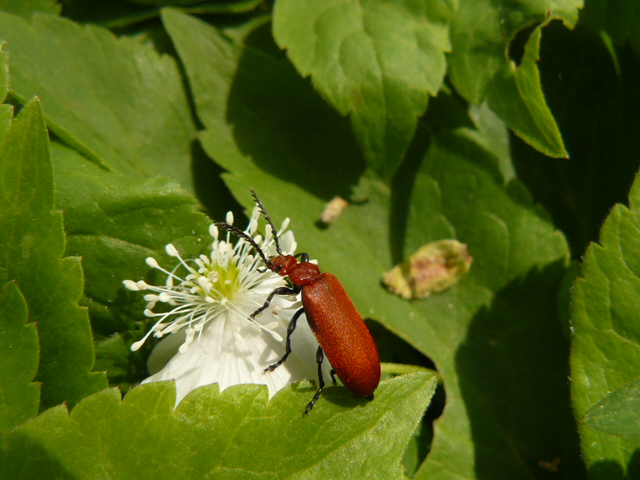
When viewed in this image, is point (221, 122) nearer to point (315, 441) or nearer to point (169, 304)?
point (169, 304)

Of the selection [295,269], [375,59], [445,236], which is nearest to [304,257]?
→ [295,269]

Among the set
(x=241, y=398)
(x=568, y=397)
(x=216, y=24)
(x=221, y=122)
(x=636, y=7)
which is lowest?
(x=568, y=397)

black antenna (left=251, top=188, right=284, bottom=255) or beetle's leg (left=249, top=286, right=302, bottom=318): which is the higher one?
black antenna (left=251, top=188, right=284, bottom=255)

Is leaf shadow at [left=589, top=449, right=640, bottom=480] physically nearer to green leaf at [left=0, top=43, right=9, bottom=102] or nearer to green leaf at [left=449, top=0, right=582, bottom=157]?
green leaf at [left=449, top=0, right=582, bottom=157]

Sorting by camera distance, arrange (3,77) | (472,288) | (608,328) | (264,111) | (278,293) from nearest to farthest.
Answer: (3,77)
(608,328)
(278,293)
(472,288)
(264,111)

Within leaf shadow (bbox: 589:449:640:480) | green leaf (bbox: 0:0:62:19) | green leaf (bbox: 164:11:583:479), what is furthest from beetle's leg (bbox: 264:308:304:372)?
green leaf (bbox: 0:0:62:19)

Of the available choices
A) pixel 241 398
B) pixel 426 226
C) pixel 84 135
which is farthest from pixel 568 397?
pixel 84 135

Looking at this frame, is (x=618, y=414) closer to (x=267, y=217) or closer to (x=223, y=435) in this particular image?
(x=223, y=435)
